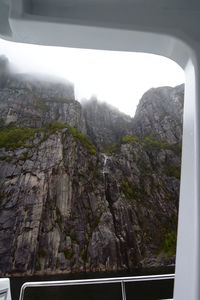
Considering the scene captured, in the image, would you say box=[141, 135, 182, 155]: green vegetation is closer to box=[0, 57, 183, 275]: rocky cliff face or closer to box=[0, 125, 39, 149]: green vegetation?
box=[0, 57, 183, 275]: rocky cliff face

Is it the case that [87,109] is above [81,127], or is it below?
above

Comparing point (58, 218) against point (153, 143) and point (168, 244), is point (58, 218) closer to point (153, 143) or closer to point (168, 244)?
point (168, 244)

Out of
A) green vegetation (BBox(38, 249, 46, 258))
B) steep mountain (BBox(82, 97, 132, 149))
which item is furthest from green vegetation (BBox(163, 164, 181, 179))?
green vegetation (BBox(38, 249, 46, 258))

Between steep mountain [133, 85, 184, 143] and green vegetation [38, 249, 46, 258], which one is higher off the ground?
steep mountain [133, 85, 184, 143]

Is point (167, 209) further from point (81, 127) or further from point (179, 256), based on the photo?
point (179, 256)

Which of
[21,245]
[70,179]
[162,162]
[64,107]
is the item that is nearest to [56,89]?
[64,107]
